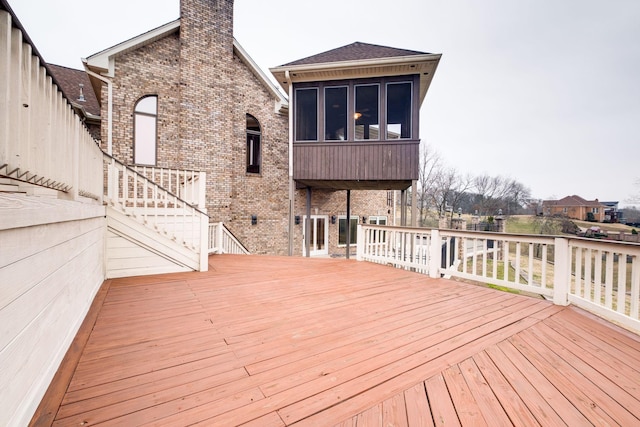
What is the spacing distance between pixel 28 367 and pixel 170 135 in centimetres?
748

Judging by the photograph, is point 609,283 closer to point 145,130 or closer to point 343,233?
point 343,233

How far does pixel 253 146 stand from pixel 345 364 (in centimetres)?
861

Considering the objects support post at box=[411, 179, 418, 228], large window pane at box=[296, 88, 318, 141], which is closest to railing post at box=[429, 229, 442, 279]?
support post at box=[411, 179, 418, 228]

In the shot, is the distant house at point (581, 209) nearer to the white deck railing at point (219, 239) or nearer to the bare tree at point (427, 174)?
the bare tree at point (427, 174)

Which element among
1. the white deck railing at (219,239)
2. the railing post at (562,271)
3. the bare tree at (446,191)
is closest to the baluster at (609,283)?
the railing post at (562,271)

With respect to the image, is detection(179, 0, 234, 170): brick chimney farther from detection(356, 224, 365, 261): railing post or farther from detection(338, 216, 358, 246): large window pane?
detection(338, 216, 358, 246): large window pane

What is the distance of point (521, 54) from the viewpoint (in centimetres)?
2052

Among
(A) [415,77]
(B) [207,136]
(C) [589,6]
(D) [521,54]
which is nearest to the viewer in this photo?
(A) [415,77]

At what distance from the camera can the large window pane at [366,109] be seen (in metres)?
7.50

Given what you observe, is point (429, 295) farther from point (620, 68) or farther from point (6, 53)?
point (620, 68)

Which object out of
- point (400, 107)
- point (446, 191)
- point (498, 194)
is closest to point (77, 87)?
point (400, 107)

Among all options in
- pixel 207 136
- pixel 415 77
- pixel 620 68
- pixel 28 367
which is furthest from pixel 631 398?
pixel 620 68

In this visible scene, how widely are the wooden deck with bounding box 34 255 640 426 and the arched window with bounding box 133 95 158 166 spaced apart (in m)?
5.25

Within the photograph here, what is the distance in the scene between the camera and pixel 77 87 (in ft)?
30.5
